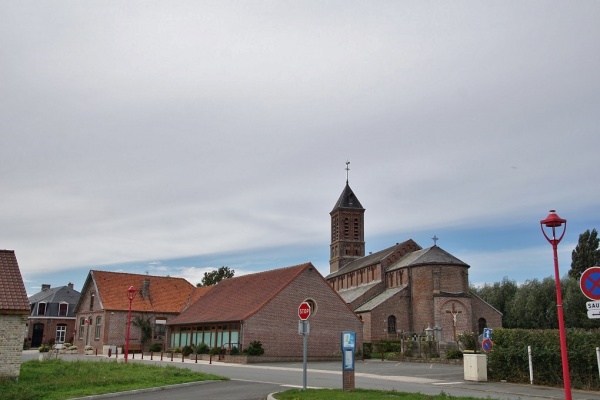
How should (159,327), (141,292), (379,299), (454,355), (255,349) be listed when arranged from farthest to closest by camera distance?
(379,299)
(141,292)
(159,327)
(255,349)
(454,355)

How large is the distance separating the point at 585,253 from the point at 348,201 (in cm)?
3368

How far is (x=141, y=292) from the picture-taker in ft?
177

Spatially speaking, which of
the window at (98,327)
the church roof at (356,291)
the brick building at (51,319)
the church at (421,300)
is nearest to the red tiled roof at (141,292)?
the window at (98,327)

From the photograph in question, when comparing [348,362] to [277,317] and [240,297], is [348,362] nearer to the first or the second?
[277,317]

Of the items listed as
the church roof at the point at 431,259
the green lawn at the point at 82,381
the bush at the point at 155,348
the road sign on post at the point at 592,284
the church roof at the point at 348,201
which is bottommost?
the bush at the point at 155,348

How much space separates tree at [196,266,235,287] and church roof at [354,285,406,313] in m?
23.9

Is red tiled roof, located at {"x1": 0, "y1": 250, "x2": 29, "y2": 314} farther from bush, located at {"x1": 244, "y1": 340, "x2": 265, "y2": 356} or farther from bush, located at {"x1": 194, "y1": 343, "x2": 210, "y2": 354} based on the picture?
bush, located at {"x1": 194, "y1": 343, "x2": 210, "y2": 354}

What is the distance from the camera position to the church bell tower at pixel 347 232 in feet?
276

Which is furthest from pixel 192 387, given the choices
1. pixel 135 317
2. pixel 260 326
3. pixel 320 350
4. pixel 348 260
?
pixel 348 260

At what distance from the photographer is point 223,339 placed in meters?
40.1

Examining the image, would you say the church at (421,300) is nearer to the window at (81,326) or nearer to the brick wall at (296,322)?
the brick wall at (296,322)

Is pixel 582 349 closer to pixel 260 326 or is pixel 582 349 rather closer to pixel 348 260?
pixel 260 326

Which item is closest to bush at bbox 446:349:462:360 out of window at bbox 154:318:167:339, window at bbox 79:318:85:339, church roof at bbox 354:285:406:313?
church roof at bbox 354:285:406:313

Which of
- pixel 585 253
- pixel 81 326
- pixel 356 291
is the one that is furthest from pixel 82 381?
pixel 585 253
